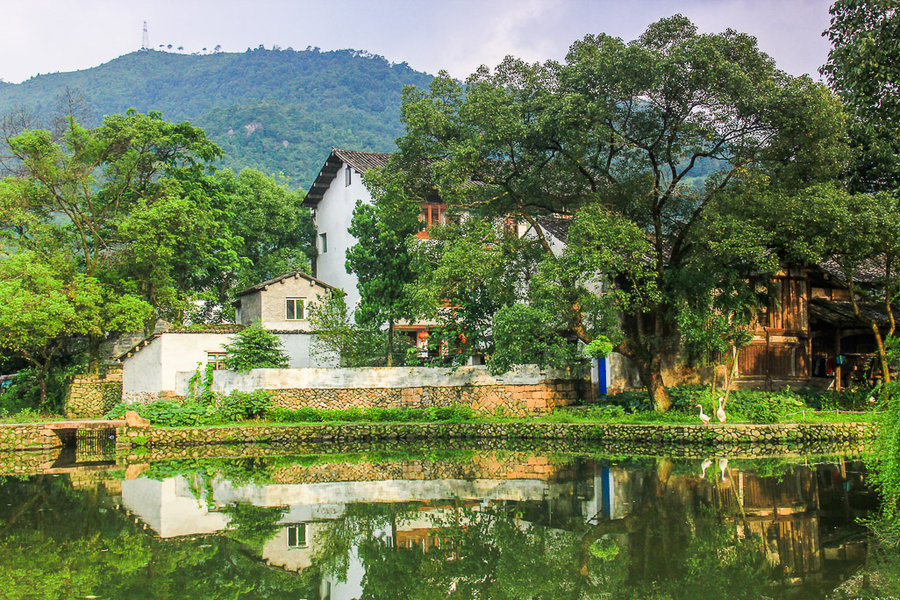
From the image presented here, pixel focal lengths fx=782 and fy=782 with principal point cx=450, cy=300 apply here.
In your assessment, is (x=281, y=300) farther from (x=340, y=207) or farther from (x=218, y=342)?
(x=340, y=207)

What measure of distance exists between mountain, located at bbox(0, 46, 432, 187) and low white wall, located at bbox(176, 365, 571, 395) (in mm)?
36742

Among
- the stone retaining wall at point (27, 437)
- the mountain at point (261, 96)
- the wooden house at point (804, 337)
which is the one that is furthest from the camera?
the mountain at point (261, 96)

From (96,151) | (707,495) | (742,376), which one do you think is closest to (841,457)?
(707,495)

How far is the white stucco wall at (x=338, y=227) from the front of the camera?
35031mm

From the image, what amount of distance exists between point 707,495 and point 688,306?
10855 millimetres

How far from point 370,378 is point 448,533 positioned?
1581 cm

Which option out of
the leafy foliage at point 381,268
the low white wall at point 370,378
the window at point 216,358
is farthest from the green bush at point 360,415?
the window at point 216,358

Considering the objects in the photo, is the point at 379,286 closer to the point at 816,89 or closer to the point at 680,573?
the point at 816,89

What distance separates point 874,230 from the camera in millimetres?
20469

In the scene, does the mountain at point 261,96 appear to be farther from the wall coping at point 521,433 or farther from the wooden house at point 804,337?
the wooden house at point 804,337

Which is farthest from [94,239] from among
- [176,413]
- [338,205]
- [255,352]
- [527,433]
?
[527,433]

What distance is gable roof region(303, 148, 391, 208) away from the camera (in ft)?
116

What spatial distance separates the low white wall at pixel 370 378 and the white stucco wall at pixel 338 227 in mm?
8762

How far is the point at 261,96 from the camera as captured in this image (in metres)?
99.4
